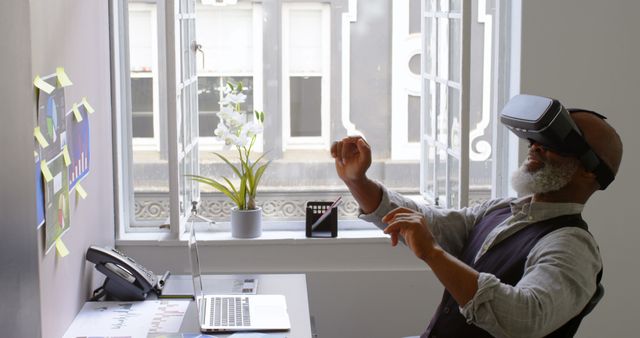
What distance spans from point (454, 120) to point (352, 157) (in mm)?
1222

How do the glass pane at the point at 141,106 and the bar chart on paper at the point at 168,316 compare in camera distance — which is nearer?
the bar chart on paper at the point at 168,316

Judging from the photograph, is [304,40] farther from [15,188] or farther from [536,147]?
[15,188]

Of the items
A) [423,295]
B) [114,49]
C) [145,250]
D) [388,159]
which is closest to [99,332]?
[145,250]

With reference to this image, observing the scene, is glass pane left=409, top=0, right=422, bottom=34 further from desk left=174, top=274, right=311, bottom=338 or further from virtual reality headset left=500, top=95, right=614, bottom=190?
Answer: virtual reality headset left=500, top=95, right=614, bottom=190

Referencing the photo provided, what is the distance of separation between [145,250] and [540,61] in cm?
190

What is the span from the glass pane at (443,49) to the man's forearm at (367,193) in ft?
4.08

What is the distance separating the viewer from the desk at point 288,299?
244 centimetres

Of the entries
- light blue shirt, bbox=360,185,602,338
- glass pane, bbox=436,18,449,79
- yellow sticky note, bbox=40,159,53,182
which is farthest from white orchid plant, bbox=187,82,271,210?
light blue shirt, bbox=360,185,602,338

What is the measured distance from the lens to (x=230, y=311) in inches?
101

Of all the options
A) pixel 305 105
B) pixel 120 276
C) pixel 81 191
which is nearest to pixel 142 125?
pixel 305 105

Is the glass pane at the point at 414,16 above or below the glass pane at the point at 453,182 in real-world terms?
above

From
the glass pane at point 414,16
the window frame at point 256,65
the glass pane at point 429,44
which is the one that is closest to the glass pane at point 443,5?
the glass pane at point 429,44

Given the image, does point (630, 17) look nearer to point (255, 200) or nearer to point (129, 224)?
point (255, 200)

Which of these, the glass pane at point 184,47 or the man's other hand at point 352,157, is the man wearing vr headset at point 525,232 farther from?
the glass pane at point 184,47
